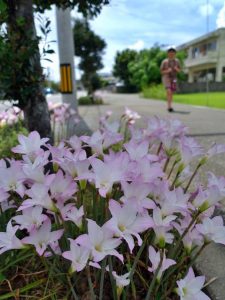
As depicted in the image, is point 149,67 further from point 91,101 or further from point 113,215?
point 113,215

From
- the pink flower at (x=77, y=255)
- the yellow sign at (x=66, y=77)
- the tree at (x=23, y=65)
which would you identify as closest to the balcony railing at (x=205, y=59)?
the yellow sign at (x=66, y=77)

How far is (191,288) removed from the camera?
1.29 m

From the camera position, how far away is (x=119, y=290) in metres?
1.24

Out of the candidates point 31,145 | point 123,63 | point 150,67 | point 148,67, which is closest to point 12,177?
point 31,145

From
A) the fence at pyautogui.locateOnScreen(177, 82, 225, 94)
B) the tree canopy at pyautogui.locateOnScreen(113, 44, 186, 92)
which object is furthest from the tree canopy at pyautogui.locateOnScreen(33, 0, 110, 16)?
the tree canopy at pyautogui.locateOnScreen(113, 44, 186, 92)

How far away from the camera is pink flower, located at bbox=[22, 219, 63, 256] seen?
123cm

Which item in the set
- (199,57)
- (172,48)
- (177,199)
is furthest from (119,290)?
(199,57)

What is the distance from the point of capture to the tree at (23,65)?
3.09 metres

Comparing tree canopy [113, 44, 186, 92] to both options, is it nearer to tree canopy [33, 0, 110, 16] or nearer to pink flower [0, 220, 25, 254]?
tree canopy [33, 0, 110, 16]

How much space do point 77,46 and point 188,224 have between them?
22244mm

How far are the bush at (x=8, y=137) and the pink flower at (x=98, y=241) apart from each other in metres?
2.56

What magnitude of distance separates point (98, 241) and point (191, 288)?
15.1 inches

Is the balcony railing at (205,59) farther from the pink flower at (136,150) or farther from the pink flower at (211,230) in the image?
the pink flower at (211,230)

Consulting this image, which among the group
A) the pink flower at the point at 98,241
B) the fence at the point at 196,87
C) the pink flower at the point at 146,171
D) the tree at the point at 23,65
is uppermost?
the tree at the point at 23,65
